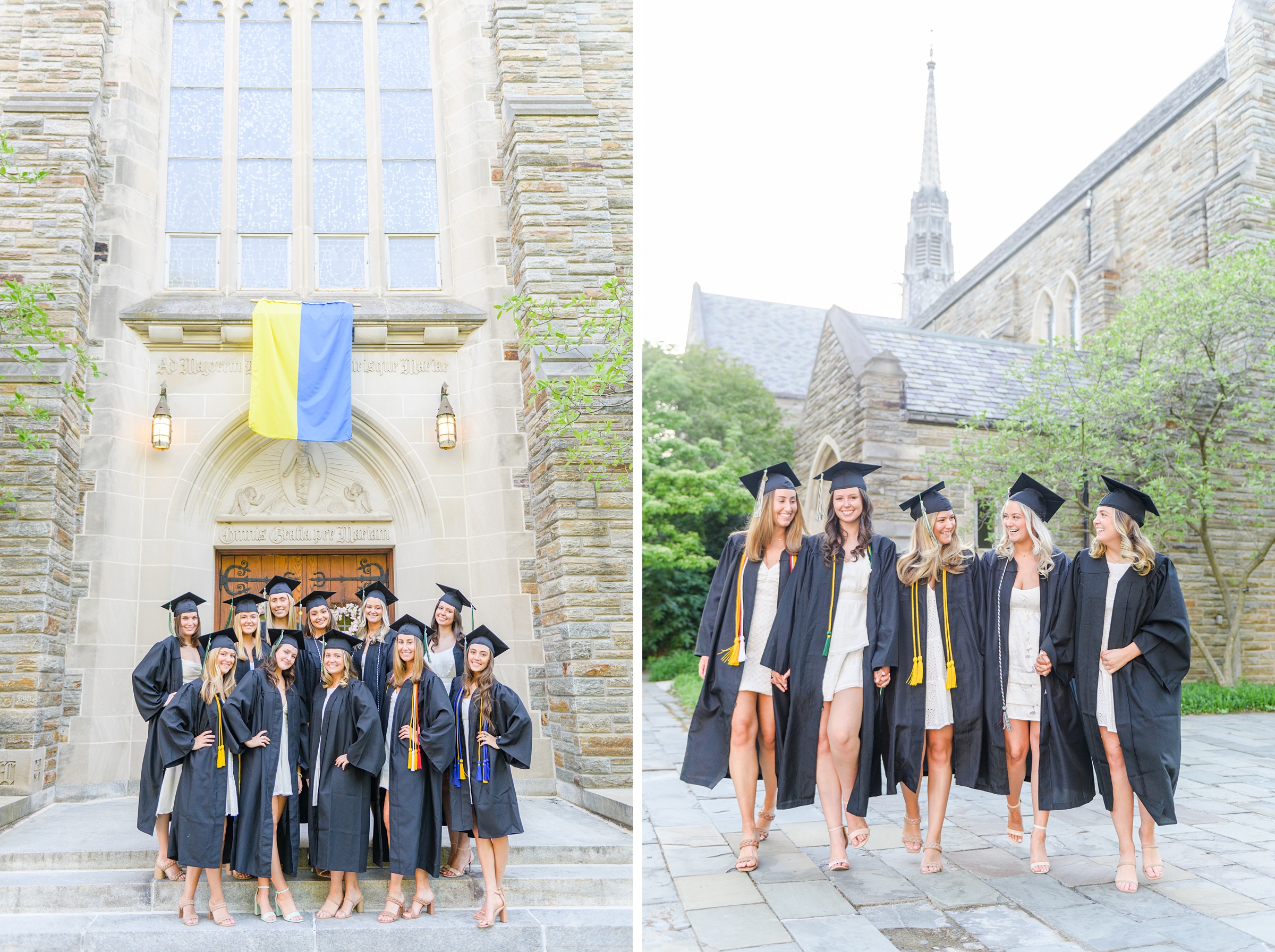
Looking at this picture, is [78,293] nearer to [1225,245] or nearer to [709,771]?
[709,771]

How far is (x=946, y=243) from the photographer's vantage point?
48531 mm

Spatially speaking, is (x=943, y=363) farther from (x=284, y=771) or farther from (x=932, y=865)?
(x=284, y=771)

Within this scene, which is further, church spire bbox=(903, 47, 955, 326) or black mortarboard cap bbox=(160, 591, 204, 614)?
church spire bbox=(903, 47, 955, 326)

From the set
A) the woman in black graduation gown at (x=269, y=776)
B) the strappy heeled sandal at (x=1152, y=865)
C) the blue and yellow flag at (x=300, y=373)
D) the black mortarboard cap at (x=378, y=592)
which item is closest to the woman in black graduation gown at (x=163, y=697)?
the woman in black graduation gown at (x=269, y=776)

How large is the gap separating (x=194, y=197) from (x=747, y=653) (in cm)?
796

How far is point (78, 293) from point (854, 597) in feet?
25.0

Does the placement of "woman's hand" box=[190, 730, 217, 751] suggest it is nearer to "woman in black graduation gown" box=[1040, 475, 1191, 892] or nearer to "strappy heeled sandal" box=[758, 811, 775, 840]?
"strappy heeled sandal" box=[758, 811, 775, 840]

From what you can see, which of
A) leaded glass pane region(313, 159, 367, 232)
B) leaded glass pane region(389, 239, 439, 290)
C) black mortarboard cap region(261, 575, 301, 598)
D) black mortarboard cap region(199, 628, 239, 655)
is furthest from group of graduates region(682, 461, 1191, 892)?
leaded glass pane region(313, 159, 367, 232)

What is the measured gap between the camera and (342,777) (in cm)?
572

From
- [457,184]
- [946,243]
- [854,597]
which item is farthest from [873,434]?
[946,243]

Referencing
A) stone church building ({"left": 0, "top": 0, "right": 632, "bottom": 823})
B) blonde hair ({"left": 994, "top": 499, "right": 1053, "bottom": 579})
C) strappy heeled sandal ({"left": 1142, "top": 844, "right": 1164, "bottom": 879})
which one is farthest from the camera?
stone church building ({"left": 0, "top": 0, "right": 632, "bottom": 823})

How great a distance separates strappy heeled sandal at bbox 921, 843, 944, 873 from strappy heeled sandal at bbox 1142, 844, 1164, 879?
974mm

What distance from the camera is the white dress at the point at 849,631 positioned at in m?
5.07

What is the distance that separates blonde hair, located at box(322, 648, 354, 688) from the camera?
19.3ft
